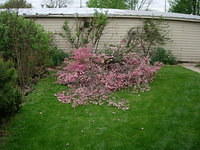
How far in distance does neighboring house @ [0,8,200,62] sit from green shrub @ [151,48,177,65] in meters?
0.64

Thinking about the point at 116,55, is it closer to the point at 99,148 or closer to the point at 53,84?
the point at 53,84

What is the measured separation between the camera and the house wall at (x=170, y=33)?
1096 centimetres

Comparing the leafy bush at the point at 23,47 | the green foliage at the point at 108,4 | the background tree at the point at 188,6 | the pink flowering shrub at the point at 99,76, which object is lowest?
the pink flowering shrub at the point at 99,76

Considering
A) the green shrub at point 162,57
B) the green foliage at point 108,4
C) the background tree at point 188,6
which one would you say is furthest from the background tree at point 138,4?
the green shrub at point 162,57

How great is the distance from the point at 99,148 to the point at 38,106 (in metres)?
2.17

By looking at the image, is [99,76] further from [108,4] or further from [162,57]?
[108,4]

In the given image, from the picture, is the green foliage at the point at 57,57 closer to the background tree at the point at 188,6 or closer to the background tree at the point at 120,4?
the background tree at the point at 188,6

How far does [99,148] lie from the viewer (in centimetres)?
334

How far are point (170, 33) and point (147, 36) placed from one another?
1.54 m

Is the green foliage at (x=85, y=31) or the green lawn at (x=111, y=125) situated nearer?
the green lawn at (x=111, y=125)

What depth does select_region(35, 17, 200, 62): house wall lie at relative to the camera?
36.0 feet

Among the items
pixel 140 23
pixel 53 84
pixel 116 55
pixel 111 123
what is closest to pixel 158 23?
pixel 140 23

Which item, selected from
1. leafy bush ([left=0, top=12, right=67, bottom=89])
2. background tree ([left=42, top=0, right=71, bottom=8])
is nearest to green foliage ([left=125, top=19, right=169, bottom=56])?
leafy bush ([left=0, top=12, right=67, bottom=89])

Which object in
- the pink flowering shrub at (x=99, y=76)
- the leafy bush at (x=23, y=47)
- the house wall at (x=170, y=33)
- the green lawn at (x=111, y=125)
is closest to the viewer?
the green lawn at (x=111, y=125)
